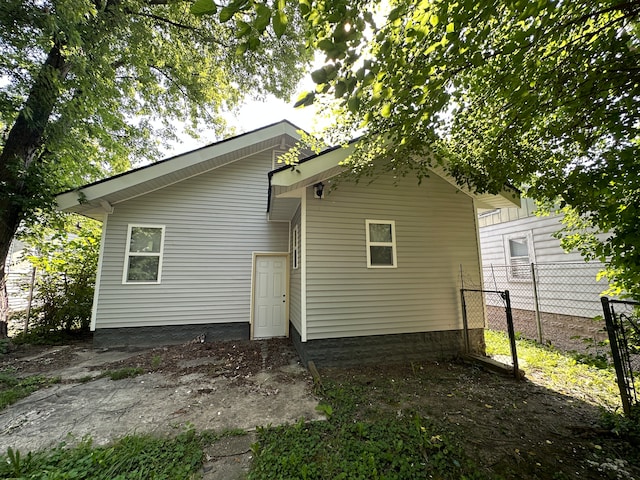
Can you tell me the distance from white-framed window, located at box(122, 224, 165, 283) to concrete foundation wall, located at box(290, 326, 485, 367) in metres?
3.99

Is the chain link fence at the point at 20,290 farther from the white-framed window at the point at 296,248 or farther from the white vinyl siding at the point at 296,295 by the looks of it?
the white-framed window at the point at 296,248

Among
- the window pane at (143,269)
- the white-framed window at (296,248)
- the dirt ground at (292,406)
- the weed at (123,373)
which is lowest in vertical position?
the dirt ground at (292,406)

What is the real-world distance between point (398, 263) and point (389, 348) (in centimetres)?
162

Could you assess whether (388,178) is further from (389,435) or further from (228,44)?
(228,44)

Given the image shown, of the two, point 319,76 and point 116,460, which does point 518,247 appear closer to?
point 319,76

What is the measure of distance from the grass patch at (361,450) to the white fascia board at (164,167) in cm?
553

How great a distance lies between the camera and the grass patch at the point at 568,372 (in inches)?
133

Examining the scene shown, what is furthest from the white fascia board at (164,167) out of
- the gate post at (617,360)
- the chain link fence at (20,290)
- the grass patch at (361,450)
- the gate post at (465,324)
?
the gate post at (617,360)

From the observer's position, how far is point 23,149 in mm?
5418

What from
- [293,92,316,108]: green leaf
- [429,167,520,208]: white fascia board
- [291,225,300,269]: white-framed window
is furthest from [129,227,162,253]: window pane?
[429,167,520,208]: white fascia board

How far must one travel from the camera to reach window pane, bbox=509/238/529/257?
7.86 m

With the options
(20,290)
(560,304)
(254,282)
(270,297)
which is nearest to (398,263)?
(270,297)

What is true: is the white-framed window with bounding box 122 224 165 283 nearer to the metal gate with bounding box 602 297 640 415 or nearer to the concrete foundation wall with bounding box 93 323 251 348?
the concrete foundation wall with bounding box 93 323 251 348

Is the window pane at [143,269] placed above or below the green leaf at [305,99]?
below
